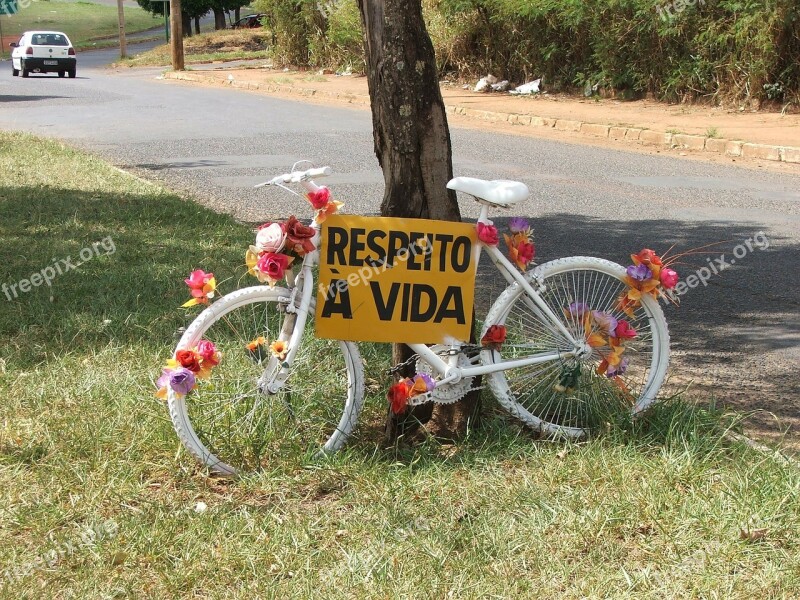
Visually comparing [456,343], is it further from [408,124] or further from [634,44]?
[634,44]

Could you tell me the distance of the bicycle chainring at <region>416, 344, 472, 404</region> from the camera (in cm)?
398

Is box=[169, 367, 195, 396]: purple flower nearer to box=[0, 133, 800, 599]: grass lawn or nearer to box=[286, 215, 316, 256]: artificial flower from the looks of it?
box=[0, 133, 800, 599]: grass lawn

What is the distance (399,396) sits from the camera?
3.87 metres

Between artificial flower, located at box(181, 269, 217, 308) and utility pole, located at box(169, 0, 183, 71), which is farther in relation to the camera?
utility pole, located at box(169, 0, 183, 71)

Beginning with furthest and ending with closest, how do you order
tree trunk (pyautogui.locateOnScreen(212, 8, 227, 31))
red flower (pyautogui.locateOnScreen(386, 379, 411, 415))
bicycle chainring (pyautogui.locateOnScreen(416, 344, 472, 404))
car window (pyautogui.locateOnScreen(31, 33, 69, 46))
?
1. tree trunk (pyautogui.locateOnScreen(212, 8, 227, 31))
2. car window (pyautogui.locateOnScreen(31, 33, 69, 46))
3. bicycle chainring (pyautogui.locateOnScreen(416, 344, 472, 404))
4. red flower (pyautogui.locateOnScreen(386, 379, 411, 415))

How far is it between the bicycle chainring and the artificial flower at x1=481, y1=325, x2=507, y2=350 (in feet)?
0.38

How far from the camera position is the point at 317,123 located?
1628 cm

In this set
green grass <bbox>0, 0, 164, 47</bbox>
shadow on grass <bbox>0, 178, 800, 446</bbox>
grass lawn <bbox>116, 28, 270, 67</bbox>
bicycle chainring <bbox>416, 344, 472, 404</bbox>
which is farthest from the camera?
green grass <bbox>0, 0, 164, 47</bbox>

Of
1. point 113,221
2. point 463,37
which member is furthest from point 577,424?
point 463,37

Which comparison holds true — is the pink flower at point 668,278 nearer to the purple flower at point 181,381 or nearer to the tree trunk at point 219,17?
the purple flower at point 181,381

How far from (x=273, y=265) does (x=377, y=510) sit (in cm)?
96

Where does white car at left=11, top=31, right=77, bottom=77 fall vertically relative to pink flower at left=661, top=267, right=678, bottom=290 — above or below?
above

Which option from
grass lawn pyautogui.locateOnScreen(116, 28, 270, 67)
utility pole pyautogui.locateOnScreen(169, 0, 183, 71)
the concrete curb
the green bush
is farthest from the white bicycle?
grass lawn pyautogui.locateOnScreen(116, 28, 270, 67)

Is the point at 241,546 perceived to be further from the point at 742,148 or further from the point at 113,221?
the point at 742,148
